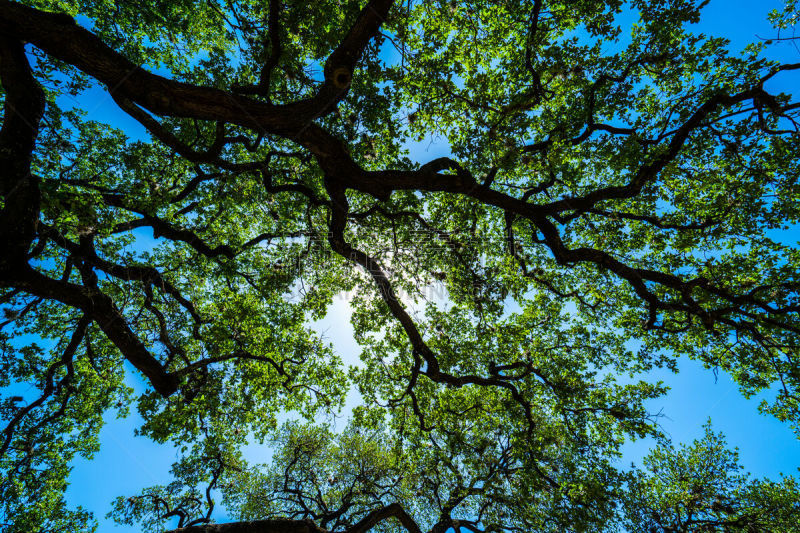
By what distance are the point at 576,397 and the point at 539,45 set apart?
9.53 meters

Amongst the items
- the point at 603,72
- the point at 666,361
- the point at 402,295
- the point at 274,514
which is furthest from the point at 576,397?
the point at 274,514

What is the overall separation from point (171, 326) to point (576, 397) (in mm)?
12621

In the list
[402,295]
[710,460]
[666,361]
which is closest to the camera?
[666,361]

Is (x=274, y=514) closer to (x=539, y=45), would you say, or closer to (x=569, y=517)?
(x=569, y=517)

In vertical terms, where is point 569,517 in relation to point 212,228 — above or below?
below

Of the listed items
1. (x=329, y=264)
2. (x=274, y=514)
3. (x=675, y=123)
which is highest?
(x=329, y=264)

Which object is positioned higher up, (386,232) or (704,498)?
(386,232)

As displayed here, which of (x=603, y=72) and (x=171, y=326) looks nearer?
(x=603, y=72)

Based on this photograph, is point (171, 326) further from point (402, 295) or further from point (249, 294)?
point (402, 295)

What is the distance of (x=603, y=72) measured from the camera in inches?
264

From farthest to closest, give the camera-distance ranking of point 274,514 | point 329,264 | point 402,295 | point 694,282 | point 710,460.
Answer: point 274,514
point 710,460
point 329,264
point 402,295
point 694,282

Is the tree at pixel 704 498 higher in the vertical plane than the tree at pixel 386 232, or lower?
lower

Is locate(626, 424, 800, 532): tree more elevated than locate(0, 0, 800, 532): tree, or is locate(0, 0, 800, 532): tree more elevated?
locate(0, 0, 800, 532): tree

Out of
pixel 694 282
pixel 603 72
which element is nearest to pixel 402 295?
pixel 694 282
